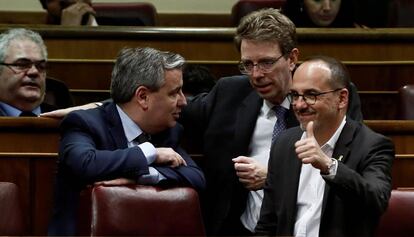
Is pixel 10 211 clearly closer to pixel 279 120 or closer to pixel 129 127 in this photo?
pixel 129 127

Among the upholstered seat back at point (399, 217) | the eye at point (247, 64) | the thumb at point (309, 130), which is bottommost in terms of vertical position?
the upholstered seat back at point (399, 217)

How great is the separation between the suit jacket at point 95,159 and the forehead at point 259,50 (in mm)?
168

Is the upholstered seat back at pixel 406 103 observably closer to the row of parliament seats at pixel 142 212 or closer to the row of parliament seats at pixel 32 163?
the row of parliament seats at pixel 32 163

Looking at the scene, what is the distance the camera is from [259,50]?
1.74 m

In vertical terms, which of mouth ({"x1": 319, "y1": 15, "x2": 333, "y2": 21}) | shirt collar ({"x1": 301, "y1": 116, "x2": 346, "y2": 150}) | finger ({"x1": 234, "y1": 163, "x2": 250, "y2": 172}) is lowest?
finger ({"x1": 234, "y1": 163, "x2": 250, "y2": 172})

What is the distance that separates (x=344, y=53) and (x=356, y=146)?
893mm

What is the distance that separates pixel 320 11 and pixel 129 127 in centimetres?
98

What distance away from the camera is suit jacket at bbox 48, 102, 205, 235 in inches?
64.1

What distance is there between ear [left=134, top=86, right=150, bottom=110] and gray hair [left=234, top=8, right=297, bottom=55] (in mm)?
184

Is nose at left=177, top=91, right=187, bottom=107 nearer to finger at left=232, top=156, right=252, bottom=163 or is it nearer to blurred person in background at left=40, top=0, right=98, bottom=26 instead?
finger at left=232, top=156, right=252, bottom=163

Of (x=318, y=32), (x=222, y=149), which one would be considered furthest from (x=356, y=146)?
(x=318, y=32)

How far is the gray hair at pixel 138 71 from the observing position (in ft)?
5.61

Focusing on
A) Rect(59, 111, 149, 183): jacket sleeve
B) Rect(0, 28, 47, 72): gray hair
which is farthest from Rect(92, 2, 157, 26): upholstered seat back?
Rect(59, 111, 149, 183): jacket sleeve

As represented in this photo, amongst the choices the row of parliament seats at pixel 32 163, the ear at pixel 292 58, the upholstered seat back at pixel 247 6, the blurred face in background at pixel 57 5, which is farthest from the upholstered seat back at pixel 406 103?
the blurred face in background at pixel 57 5
